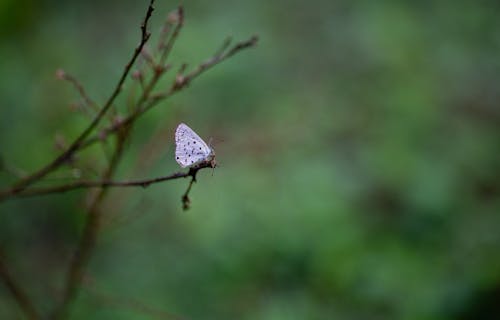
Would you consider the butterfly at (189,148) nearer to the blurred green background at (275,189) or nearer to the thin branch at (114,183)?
the thin branch at (114,183)

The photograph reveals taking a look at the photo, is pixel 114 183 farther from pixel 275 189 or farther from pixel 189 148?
pixel 275 189

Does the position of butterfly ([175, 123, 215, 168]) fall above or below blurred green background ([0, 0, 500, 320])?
below

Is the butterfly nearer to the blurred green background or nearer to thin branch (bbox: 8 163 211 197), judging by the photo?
thin branch (bbox: 8 163 211 197)

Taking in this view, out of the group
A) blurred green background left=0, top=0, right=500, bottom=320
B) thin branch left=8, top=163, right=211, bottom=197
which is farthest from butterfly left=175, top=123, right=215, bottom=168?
blurred green background left=0, top=0, right=500, bottom=320

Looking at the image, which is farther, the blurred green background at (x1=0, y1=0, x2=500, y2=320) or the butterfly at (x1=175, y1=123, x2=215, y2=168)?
the blurred green background at (x1=0, y1=0, x2=500, y2=320)

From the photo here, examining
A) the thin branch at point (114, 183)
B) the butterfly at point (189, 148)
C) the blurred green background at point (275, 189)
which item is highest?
the blurred green background at point (275, 189)

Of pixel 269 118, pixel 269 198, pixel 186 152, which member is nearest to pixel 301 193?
pixel 269 198

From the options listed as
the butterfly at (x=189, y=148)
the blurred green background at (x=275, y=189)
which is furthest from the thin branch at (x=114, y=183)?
the blurred green background at (x=275, y=189)

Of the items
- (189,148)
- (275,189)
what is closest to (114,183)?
(189,148)
